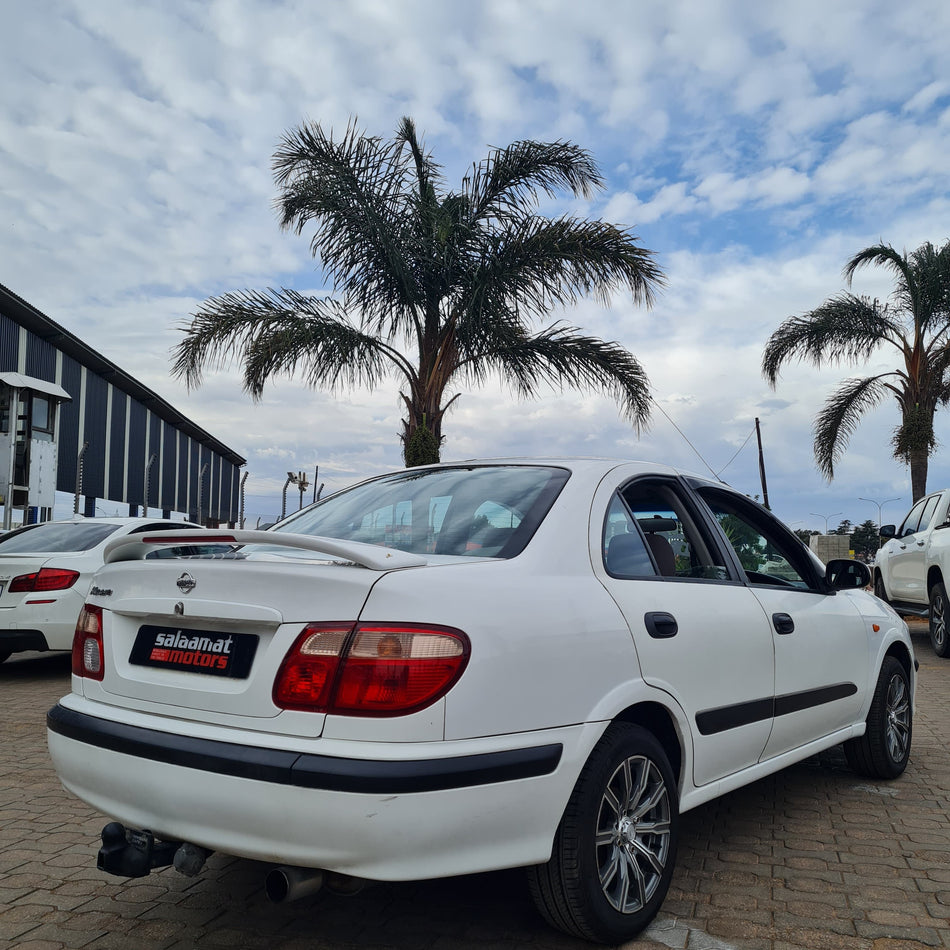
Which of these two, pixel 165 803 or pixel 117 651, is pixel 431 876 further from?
pixel 117 651

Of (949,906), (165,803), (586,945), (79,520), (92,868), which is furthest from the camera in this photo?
(79,520)

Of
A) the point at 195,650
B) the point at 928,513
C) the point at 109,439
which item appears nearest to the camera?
the point at 195,650

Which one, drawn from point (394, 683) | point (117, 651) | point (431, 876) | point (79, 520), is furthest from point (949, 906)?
point (79, 520)

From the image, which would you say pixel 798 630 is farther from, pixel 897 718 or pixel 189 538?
pixel 189 538

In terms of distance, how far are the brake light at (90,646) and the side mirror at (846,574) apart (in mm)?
3285

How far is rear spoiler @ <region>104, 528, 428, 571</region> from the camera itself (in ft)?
8.64

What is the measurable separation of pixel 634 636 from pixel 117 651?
63.9 inches

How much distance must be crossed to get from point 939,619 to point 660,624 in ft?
28.9

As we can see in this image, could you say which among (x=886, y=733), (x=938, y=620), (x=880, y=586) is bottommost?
(x=886, y=733)

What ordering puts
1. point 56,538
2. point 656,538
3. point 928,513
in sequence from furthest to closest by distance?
point 928,513 → point 56,538 → point 656,538

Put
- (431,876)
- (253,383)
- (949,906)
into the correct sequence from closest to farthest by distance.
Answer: (431,876) < (949,906) < (253,383)

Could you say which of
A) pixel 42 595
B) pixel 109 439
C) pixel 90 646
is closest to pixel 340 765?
pixel 90 646

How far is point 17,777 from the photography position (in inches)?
200

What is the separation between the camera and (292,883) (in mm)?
2469
